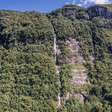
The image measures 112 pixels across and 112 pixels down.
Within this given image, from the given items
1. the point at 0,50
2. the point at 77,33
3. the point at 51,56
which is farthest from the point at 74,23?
the point at 0,50

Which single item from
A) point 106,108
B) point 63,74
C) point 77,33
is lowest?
point 106,108

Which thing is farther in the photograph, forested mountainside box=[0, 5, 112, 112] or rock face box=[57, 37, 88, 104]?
rock face box=[57, 37, 88, 104]

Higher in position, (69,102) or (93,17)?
(93,17)

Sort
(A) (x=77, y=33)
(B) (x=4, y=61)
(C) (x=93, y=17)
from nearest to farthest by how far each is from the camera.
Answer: (B) (x=4, y=61), (A) (x=77, y=33), (C) (x=93, y=17)

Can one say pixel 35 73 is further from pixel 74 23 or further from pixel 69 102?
pixel 74 23

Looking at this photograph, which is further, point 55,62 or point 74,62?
point 74,62

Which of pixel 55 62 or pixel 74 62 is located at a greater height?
pixel 55 62

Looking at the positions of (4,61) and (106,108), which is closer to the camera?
(106,108)

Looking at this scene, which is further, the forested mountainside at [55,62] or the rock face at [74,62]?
the rock face at [74,62]
